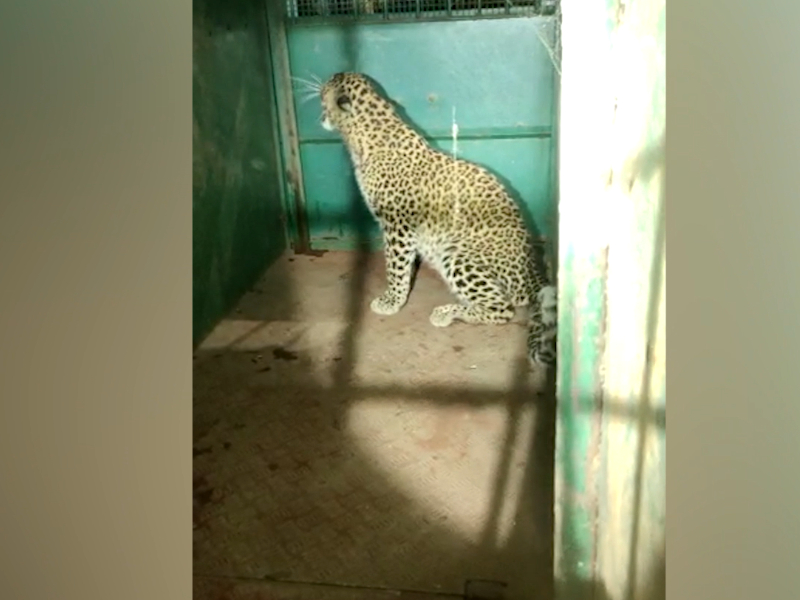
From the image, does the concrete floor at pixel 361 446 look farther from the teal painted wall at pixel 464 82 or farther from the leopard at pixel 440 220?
the teal painted wall at pixel 464 82

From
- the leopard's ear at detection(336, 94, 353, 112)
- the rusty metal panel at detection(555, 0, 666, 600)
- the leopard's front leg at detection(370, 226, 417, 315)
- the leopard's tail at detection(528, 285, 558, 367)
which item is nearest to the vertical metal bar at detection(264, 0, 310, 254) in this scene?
the leopard's ear at detection(336, 94, 353, 112)

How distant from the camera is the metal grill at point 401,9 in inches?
57.5

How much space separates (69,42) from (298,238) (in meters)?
1.29

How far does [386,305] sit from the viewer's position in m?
1.97

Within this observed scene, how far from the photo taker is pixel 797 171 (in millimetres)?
562

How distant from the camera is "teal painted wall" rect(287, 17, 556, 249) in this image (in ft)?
4.89

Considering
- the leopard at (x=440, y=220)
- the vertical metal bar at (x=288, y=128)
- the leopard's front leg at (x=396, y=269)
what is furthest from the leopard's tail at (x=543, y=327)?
the vertical metal bar at (x=288, y=128)

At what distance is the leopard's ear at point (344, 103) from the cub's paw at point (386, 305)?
0.49 metres

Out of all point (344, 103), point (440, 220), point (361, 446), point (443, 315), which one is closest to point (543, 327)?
point (443, 315)

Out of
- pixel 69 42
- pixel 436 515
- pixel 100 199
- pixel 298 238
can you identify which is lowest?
pixel 436 515

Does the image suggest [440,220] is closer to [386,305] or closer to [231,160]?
[386,305]

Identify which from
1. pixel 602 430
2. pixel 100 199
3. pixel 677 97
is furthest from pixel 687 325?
pixel 100 199

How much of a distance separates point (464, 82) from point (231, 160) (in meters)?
0.58

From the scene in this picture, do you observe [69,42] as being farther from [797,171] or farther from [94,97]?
[797,171]
